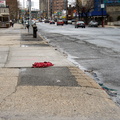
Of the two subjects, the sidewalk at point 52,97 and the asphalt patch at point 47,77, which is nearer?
the sidewalk at point 52,97

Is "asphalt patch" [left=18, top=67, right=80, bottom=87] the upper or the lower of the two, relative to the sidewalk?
upper

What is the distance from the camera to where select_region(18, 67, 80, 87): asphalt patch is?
→ 8.14 meters

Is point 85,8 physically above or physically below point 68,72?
above

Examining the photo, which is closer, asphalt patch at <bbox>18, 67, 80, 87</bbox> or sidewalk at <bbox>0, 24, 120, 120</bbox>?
sidewalk at <bbox>0, 24, 120, 120</bbox>

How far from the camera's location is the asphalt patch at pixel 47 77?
8.14m

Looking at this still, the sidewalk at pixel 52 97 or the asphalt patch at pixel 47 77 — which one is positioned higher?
the asphalt patch at pixel 47 77

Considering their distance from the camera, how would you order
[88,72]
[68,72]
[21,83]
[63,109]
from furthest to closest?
[88,72] → [68,72] → [21,83] → [63,109]

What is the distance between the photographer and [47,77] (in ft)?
29.4

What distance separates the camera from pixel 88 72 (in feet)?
34.8

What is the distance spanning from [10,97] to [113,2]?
8937 centimetres

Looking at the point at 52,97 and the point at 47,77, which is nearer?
the point at 52,97

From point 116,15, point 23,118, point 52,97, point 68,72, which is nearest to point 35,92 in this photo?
point 52,97

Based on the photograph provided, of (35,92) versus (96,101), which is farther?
(35,92)

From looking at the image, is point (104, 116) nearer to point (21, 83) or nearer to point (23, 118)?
A: point (23, 118)
